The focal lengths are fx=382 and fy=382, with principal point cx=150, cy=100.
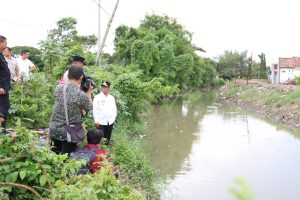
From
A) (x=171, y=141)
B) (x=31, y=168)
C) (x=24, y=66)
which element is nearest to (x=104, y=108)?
(x=24, y=66)

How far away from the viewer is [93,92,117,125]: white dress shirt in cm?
641

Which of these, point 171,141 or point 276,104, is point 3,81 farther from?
point 276,104

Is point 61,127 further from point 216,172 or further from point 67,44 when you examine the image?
point 67,44

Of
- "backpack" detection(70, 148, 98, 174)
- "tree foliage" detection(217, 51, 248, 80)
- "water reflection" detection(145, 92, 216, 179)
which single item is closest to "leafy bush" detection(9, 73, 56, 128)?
"backpack" detection(70, 148, 98, 174)

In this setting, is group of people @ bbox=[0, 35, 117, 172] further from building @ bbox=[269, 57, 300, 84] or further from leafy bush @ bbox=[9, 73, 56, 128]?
building @ bbox=[269, 57, 300, 84]

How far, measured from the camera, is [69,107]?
446 centimetres

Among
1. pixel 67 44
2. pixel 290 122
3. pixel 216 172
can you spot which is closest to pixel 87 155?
pixel 216 172

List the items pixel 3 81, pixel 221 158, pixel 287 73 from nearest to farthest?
Result: pixel 3 81 < pixel 221 158 < pixel 287 73

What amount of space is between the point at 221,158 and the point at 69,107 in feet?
22.3

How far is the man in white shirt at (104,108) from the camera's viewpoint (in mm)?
6398

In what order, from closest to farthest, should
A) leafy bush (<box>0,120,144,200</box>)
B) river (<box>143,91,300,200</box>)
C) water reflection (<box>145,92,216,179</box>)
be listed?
leafy bush (<box>0,120,144,200</box>) < river (<box>143,91,300,200</box>) < water reflection (<box>145,92,216,179</box>)

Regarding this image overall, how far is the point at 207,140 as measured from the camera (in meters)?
13.1

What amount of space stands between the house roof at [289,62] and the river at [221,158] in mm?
31849

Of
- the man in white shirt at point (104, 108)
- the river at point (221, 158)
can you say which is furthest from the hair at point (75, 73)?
the river at point (221, 158)
